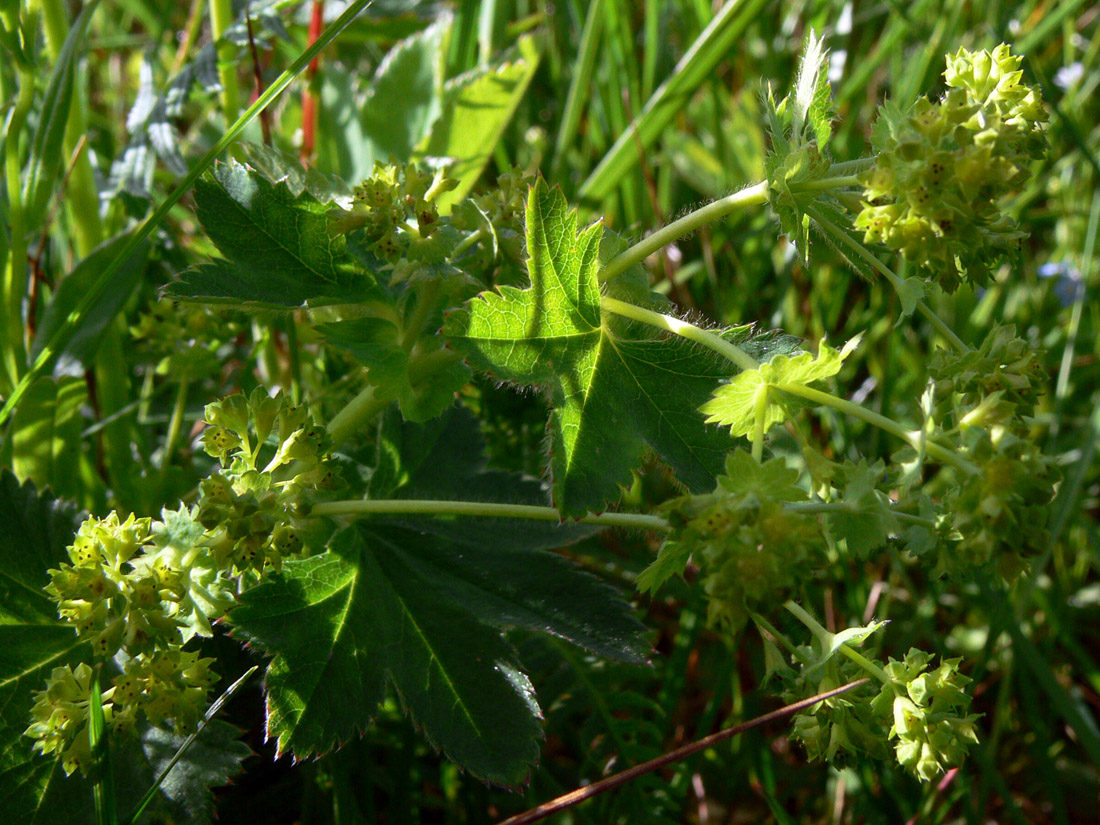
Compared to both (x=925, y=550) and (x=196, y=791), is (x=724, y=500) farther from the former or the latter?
(x=196, y=791)

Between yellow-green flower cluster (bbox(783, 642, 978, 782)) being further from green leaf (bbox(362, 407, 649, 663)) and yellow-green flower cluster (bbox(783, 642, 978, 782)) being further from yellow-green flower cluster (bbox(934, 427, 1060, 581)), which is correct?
green leaf (bbox(362, 407, 649, 663))

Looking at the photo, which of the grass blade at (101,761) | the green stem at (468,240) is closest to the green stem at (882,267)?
the green stem at (468,240)

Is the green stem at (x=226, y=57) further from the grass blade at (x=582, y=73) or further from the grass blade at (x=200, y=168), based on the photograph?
the grass blade at (x=582, y=73)

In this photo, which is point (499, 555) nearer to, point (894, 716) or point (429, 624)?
point (429, 624)

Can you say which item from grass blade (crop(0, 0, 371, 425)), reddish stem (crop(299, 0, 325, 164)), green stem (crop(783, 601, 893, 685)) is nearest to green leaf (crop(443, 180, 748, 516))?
green stem (crop(783, 601, 893, 685))

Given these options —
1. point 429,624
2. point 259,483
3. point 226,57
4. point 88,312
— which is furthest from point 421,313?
point 226,57

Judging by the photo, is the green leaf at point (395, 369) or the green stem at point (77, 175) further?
the green stem at point (77, 175)
